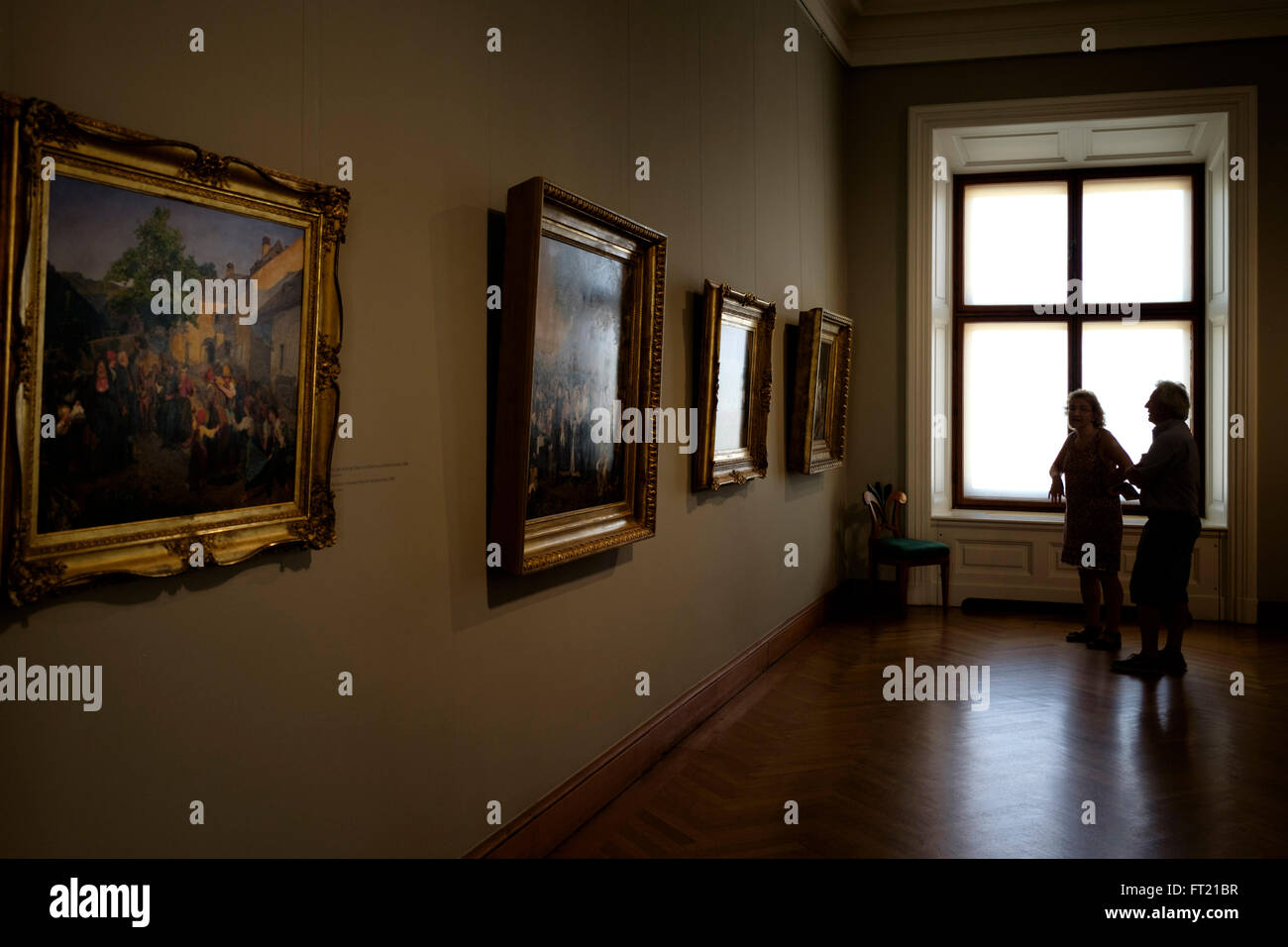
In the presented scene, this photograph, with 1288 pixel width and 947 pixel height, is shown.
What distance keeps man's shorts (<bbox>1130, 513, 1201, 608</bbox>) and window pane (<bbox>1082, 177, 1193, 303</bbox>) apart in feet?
14.5

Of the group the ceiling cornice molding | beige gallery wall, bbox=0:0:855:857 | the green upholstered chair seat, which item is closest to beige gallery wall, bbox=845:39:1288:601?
the ceiling cornice molding

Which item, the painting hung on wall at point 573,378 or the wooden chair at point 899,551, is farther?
the wooden chair at point 899,551

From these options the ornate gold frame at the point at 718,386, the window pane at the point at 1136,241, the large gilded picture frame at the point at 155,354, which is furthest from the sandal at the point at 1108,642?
the large gilded picture frame at the point at 155,354

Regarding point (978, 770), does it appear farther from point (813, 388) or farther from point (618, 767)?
point (813, 388)

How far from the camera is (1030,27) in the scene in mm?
9609

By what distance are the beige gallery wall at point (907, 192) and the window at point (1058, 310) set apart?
107cm

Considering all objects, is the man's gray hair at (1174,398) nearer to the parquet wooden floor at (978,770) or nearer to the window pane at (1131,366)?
the parquet wooden floor at (978,770)

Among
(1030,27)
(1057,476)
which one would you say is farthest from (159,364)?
(1030,27)

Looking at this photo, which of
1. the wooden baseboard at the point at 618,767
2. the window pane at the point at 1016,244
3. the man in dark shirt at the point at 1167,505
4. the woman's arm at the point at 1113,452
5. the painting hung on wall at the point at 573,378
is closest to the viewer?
the painting hung on wall at the point at 573,378

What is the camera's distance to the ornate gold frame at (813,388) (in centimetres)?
792

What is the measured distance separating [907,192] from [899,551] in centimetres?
382

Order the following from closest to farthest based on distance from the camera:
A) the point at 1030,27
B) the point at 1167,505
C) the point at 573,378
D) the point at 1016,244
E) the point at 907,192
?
the point at 573,378
the point at 1167,505
the point at 1030,27
the point at 907,192
the point at 1016,244

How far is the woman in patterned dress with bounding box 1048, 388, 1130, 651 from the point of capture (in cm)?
792
